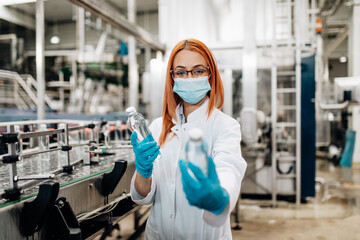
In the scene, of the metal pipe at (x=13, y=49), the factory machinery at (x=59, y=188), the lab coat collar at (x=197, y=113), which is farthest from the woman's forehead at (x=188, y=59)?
the metal pipe at (x=13, y=49)

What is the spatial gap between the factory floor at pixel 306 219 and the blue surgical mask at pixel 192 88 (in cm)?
223

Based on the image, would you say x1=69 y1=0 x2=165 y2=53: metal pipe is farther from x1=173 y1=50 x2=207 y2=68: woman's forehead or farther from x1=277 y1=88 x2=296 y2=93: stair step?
x1=277 y1=88 x2=296 y2=93: stair step

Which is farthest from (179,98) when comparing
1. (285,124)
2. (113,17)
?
(285,124)

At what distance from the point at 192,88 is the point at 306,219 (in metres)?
3.03

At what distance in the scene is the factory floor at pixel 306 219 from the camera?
3.03 m

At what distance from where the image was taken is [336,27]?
8336mm

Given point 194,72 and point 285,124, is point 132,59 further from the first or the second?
point 194,72

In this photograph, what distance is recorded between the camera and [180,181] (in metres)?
1.07

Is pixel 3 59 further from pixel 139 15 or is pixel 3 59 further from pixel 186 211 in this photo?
pixel 186 211

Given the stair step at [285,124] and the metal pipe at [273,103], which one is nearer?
the metal pipe at [273,103]

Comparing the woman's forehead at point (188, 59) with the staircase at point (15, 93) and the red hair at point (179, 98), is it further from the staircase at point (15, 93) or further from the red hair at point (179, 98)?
the staircase at point (15, 93)

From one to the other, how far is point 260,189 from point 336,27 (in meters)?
6.43

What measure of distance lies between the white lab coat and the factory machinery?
330 mm

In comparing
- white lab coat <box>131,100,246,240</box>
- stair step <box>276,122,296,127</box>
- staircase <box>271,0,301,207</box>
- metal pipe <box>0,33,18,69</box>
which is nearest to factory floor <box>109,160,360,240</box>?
staircase <box>271,0,301,207</box>
